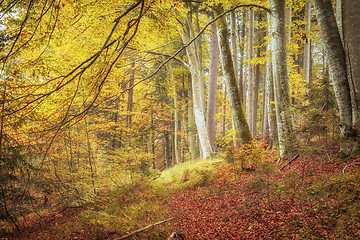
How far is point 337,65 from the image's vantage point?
475 cm

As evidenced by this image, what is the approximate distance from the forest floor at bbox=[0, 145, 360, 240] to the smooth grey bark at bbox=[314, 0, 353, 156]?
75 centimetres

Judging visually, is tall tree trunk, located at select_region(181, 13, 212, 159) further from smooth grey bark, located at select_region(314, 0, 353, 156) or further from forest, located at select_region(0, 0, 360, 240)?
smooth grey bark, located at select_region(314, 0, 353, 156)

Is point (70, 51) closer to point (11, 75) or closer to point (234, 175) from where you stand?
point (11, 75)

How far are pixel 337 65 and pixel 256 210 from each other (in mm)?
3874

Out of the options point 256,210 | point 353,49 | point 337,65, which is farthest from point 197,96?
point 256,210

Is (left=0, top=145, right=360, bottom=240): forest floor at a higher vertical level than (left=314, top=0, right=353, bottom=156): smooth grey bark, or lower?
lower

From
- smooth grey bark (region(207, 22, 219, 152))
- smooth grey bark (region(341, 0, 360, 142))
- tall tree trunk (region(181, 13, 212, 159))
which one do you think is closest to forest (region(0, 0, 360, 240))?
smooth grey bark (region(341, 0, 360, 142))

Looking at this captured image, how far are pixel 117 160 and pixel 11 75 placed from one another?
5536 millimetres

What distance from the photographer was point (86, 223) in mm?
4688

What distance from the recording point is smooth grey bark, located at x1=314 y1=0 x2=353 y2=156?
461 centimetres

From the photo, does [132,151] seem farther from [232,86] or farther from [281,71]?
[281,71]

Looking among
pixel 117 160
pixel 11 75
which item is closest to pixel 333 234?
pixel 11 75

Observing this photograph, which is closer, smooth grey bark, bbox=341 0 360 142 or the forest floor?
the forest floor

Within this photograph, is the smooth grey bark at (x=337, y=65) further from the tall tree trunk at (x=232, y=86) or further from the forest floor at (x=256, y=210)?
the tall tree trunk at (x=232, y=86)
